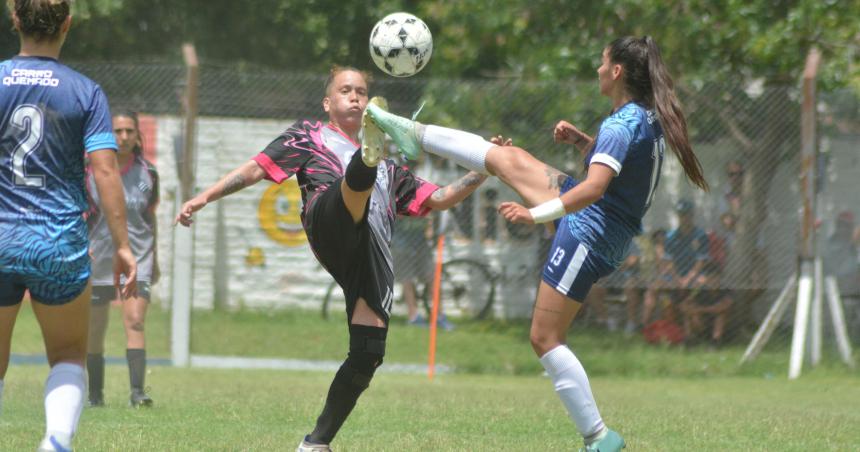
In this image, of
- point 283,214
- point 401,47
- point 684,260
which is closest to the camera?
point 401,47

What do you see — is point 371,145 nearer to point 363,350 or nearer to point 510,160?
point 510,160

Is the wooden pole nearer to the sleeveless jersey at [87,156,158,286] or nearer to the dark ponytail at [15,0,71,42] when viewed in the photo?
the sleeveless jersey at [87,156,158,286]

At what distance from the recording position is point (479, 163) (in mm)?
5594

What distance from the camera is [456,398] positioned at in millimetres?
9141

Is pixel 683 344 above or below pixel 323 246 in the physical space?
below

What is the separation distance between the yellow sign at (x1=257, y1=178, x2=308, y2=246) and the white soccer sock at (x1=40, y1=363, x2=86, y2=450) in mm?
9704

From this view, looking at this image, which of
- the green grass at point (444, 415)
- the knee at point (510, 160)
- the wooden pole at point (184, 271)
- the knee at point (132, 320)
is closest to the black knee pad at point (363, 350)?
the green grass at point (444, 415)

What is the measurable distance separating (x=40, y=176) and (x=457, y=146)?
80.0 inches

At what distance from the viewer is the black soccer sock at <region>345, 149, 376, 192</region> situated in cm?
514

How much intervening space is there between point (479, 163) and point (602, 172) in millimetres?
639

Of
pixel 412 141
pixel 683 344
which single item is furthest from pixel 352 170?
pixel 683 344

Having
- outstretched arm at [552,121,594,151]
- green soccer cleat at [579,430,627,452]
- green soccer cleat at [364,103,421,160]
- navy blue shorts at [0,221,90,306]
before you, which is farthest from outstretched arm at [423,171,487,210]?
navy blue shorts at [0,221,90,306]

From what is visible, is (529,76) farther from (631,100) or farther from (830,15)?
(631,100)

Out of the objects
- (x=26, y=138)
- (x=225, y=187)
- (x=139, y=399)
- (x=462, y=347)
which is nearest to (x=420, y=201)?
(x=225, y=187)
